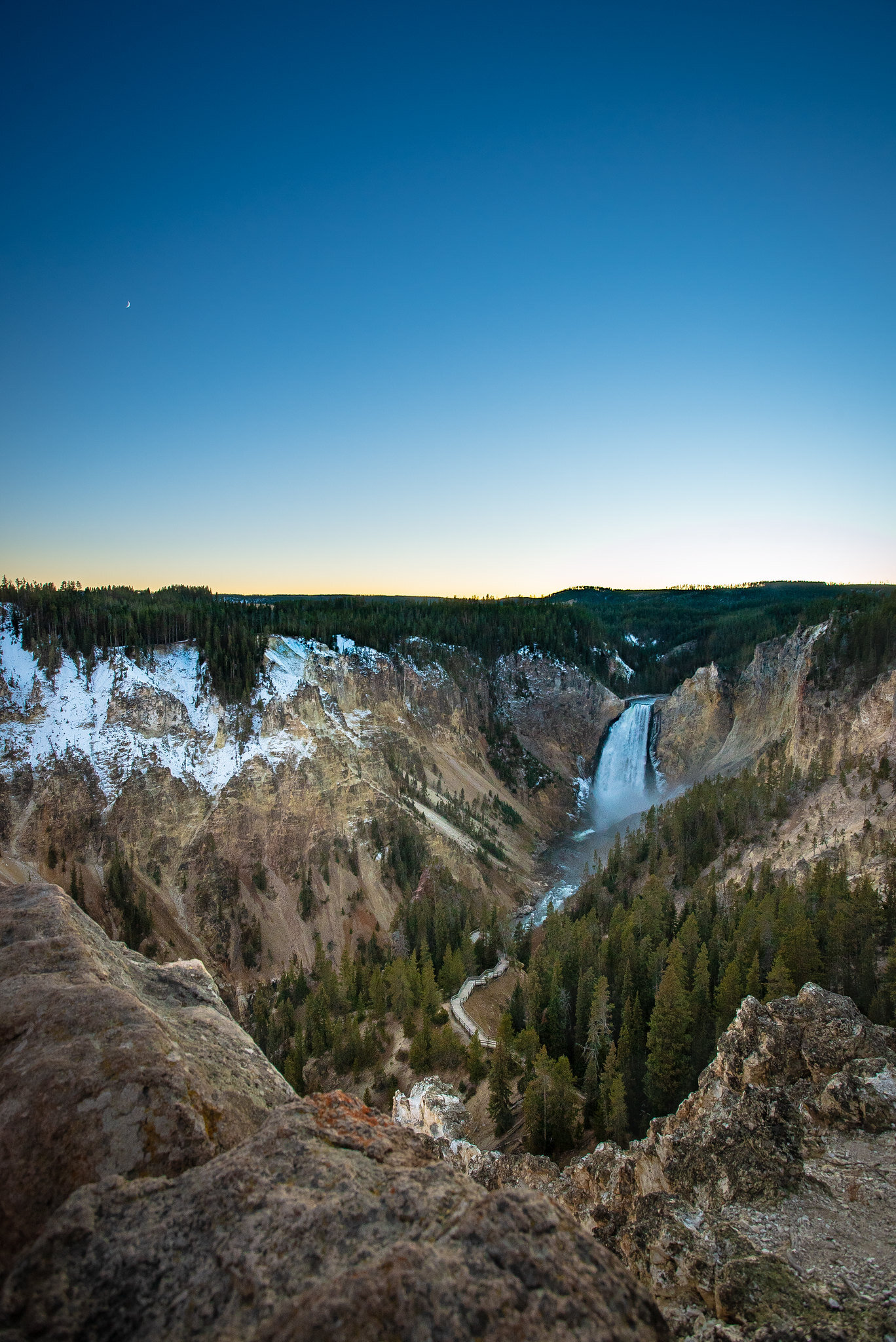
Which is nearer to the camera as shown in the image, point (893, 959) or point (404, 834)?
point (893, 959)

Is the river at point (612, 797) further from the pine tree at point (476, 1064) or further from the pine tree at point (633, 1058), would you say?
the pine tree at point (633, 1058)

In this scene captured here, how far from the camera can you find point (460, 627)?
98312 millimetres

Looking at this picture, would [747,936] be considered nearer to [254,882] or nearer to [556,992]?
[556,992]

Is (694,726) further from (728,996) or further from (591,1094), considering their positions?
(591,1094)

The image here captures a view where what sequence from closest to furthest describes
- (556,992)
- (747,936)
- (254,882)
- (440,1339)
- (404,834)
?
(440,1339) < (747,936) < (556,992) < (254,882) < (404,834)

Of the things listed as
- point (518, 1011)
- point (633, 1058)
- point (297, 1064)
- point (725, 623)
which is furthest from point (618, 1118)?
point (725, 623)

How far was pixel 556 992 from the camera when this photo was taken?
32.8m

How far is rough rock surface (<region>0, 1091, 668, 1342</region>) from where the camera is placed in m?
3.34

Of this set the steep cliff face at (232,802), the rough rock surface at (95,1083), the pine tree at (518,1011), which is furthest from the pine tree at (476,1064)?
the rough rock surface at (95,1083)

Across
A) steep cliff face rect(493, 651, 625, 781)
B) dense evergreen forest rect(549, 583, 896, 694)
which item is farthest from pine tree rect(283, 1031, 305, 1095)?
steep cliff face rect(493, 651, 625, 781)

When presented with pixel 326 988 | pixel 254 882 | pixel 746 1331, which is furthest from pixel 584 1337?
pixel 254 882

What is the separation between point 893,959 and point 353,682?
57.0m

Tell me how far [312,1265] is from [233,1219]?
65cm

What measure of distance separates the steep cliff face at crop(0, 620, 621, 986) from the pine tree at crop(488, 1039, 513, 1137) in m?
26.9
